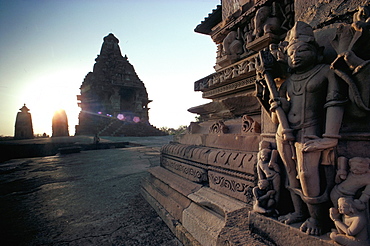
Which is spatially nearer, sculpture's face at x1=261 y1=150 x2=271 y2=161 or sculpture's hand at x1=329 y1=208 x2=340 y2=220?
sculpture's hand at x1=329 y1=208 x2=340 y2=220

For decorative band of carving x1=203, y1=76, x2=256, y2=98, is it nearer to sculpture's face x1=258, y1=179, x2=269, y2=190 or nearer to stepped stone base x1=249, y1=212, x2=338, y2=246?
sculpture's face x1=258, y1=179, x2=269, y2=190

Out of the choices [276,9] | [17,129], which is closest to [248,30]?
[276,9]

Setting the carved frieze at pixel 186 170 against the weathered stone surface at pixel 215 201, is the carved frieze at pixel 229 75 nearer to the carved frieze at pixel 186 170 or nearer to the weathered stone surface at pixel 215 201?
the carved frieze at pixel 186 170

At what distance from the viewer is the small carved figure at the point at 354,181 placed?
2.97 ft

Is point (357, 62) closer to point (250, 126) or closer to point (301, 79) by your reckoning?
point (301, 79)

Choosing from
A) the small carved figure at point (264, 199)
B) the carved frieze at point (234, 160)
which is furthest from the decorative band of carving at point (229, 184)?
the small carved figure at point (264, 199)

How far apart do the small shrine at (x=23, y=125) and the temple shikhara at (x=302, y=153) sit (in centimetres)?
2233

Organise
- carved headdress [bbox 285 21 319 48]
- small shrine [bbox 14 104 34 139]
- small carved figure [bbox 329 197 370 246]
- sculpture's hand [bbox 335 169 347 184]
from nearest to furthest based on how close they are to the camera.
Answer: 1. small carved figure [bbox 329 197 370 246]
2. sculpture's hand [bbox 335 169 347 184]
3. carved headdress [bbox 285 21 319 48]
4. small shrine [bbox 14 104 34 139]

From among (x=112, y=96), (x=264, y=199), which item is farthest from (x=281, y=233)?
(x=112, y=96)

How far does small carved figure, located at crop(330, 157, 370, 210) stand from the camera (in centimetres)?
91

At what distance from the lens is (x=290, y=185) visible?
1213mm

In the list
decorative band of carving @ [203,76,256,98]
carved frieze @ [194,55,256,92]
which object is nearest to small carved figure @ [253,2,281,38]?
carved frieze @ [194,55,256,92]

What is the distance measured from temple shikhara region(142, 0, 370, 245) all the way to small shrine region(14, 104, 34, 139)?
2233cm

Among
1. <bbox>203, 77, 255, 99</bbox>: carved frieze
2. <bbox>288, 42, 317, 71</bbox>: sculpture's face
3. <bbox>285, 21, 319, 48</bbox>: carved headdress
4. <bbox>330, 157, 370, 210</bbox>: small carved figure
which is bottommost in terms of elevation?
<bbox>330, 157, 370, 210</bbox>: small carved figure
